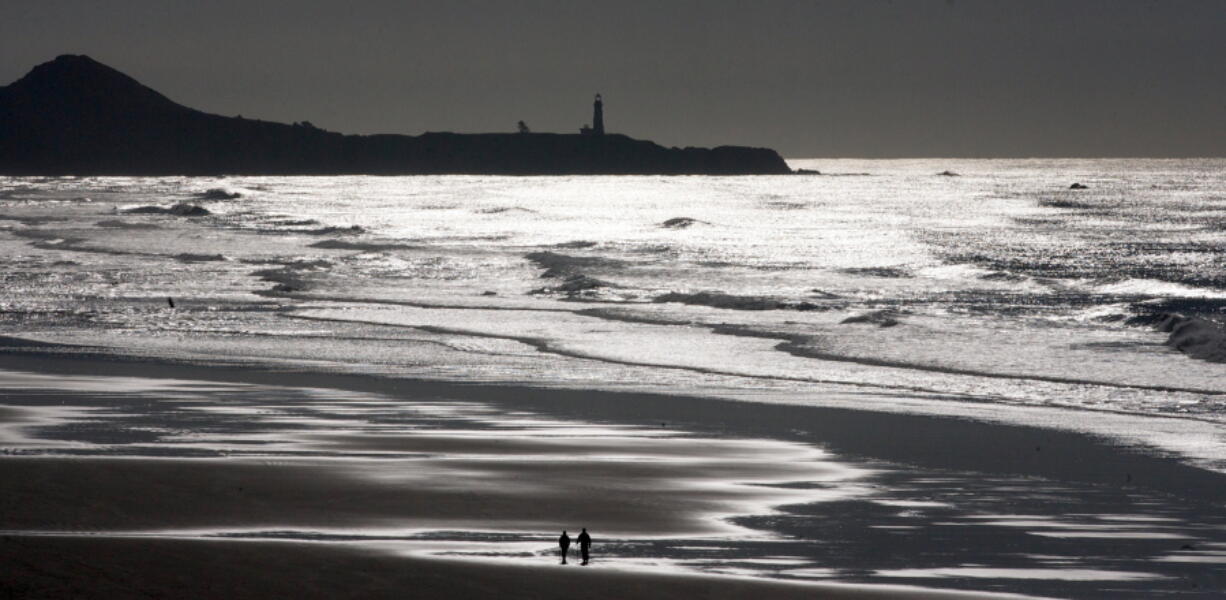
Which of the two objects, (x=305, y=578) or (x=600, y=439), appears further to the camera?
(x=600, y=439)

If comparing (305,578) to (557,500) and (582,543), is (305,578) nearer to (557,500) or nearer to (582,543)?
(582,543)

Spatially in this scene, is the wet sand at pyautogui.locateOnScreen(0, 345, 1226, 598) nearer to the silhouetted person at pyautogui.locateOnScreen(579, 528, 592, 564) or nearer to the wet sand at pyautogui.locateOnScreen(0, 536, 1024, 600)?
the wet sand at pyautogui.locateOnScreen(0, 536, 1024, 600)

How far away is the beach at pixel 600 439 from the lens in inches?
484

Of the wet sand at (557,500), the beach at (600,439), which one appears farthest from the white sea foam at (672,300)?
the wet sand at (557,500)

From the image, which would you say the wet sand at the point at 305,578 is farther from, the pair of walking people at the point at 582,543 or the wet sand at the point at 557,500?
the pair of walking people at the point at 582,543

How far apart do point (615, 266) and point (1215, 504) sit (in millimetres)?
46037

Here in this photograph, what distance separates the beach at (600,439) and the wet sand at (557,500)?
0.05 meters

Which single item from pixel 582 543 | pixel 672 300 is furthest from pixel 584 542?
pixel 672 300

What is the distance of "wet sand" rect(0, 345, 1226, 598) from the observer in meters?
11.9

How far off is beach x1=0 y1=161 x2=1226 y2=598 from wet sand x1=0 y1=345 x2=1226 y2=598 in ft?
0.18

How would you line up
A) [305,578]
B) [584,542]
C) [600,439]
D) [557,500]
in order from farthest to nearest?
[600,439]
[557,500]
[584,542]
[305,578]

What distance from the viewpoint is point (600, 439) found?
19094 millimetres

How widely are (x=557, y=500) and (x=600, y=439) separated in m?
3.98

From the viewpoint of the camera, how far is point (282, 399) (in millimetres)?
22141
